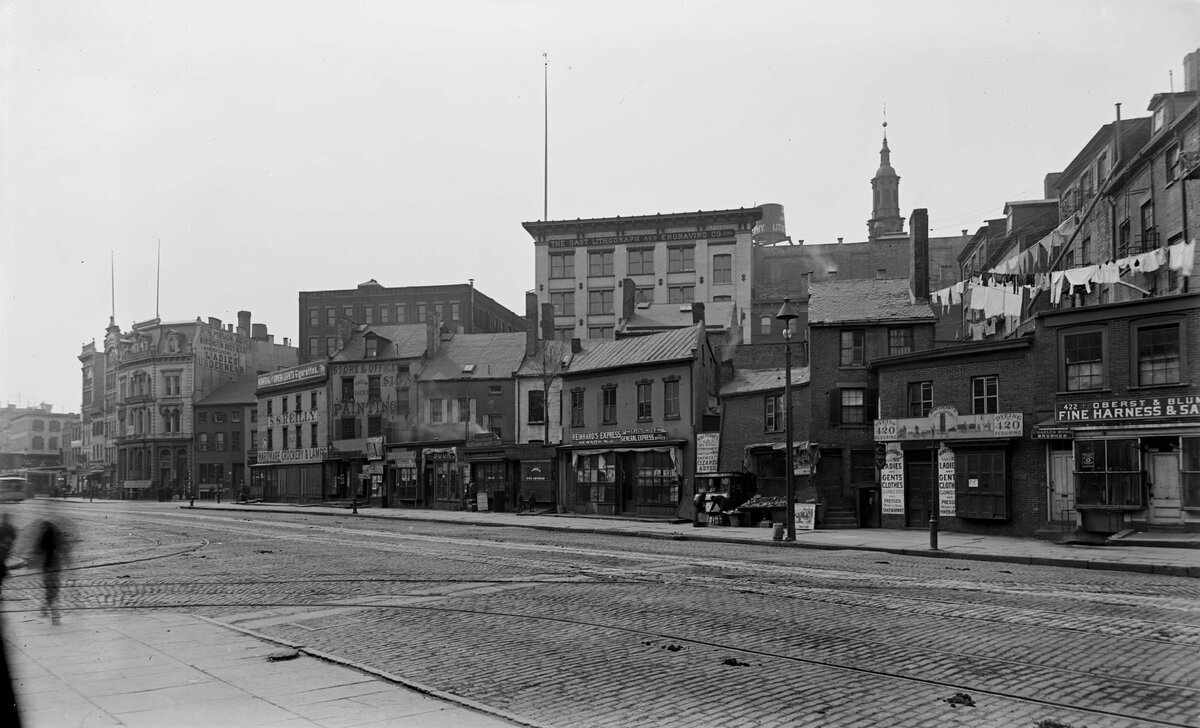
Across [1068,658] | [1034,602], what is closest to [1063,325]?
[1034,602]

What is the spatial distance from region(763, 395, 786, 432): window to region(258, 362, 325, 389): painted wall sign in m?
37.5

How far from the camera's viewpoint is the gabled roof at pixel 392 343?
62.2 metres

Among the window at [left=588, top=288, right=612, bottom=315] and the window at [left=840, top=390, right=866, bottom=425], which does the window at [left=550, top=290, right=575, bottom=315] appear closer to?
the window at [left=588, top=288, right=612, bottom=315]

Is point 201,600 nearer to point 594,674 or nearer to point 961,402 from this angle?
point 594,674

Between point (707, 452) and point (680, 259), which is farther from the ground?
point (680, 259)

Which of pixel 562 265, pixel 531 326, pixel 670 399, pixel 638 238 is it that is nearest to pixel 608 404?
pixel 670 399

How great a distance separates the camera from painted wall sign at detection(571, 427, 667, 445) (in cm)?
4225

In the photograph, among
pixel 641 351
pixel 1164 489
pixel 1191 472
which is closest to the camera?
pixel 1191 472

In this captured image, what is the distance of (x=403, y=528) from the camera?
117 ft

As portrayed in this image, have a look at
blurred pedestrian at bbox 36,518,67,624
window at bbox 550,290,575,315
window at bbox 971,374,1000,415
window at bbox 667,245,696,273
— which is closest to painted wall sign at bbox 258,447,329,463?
window at bbox 550,290,575,315

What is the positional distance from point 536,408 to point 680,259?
2184cm

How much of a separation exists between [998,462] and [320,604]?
23.0 m

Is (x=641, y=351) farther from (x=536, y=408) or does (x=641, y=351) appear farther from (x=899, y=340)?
(x=899, y=340)

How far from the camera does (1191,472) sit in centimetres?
2511
